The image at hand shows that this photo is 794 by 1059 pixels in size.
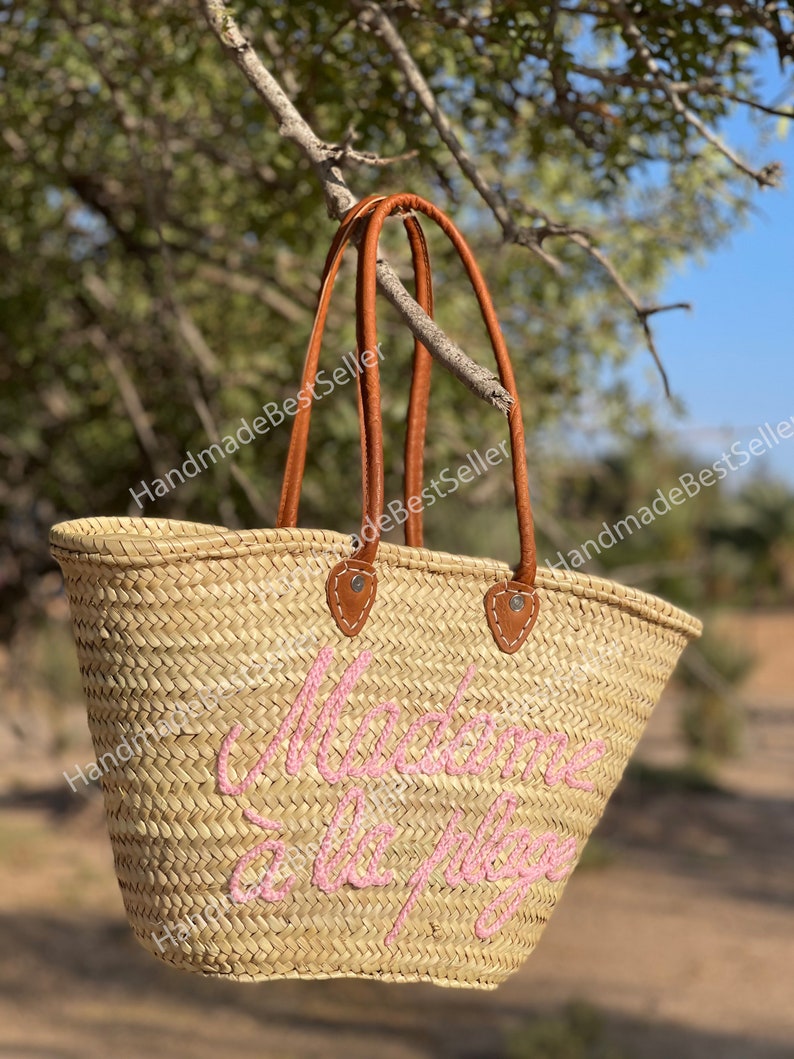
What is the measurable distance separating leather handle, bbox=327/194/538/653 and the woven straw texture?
0.6 inches

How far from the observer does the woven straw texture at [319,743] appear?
1000 mm

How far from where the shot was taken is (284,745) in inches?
40.4

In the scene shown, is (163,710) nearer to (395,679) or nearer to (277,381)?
(395,679)

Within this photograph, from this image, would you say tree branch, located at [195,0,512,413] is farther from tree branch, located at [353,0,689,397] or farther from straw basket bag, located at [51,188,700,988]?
tree branch, located at [353,0,689,397]

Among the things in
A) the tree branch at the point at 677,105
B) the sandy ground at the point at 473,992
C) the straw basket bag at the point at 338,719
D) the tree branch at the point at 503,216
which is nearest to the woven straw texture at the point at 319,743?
the straw basket bag at the point at 338,719

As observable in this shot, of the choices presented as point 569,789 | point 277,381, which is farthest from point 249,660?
point 277,381

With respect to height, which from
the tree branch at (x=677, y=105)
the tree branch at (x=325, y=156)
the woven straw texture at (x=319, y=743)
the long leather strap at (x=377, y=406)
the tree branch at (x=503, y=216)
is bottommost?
the woven straw texture at (x=319, y=743)

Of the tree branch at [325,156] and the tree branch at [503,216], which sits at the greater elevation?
the tree branch at [503,216]

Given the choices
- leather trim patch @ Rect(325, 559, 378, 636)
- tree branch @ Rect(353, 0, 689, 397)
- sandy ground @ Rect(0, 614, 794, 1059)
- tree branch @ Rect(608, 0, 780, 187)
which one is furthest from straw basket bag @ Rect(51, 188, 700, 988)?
sandy ground @ Rect(0, 614, 794, 1059)

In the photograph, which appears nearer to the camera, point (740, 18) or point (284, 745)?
point (284, 745)

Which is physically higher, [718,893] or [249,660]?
[718,893]

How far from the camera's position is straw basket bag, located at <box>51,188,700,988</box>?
100 centimetres

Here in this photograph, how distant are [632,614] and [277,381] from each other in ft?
7.57

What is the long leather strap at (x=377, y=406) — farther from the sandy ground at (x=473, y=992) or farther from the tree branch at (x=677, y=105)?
the sandy ground at (x=473, y=992)
